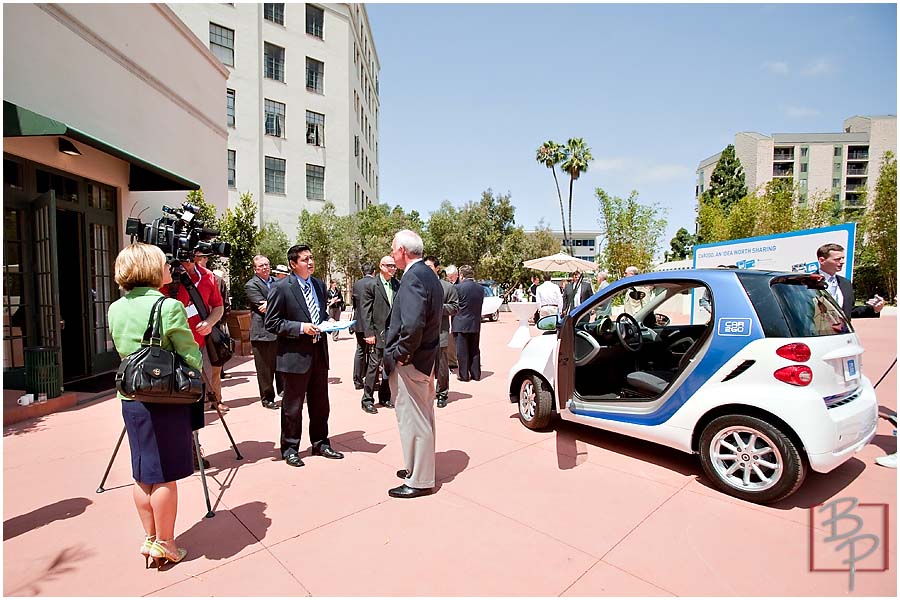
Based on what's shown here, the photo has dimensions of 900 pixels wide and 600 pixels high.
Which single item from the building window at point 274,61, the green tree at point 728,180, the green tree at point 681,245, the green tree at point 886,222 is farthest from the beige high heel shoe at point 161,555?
the green tree at point 681,245

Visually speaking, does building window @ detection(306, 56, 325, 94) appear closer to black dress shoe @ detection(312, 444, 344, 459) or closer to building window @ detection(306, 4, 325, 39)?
building window @ detection(306, 4, 325, 39)

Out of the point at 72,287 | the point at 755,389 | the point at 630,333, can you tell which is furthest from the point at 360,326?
the point at 72,287

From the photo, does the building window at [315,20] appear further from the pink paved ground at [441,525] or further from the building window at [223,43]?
the pink paved ground at [441,525]

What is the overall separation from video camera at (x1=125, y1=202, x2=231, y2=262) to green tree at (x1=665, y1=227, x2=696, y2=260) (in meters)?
60.1

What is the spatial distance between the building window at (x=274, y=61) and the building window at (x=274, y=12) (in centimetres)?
150

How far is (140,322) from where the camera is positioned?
109 inches

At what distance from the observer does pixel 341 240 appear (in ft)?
90.6

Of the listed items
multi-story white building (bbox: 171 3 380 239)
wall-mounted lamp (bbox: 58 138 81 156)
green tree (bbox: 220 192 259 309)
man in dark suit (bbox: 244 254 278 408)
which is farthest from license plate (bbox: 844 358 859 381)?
multi-story white building (bbox: 171 3 380 239)

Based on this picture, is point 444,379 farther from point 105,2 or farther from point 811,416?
point 105,2

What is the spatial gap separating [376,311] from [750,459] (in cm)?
404

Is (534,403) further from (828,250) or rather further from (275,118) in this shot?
(275,118)

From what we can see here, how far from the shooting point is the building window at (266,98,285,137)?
2984 centimetres

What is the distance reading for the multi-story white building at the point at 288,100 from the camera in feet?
93.5

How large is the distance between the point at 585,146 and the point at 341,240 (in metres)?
27.1
